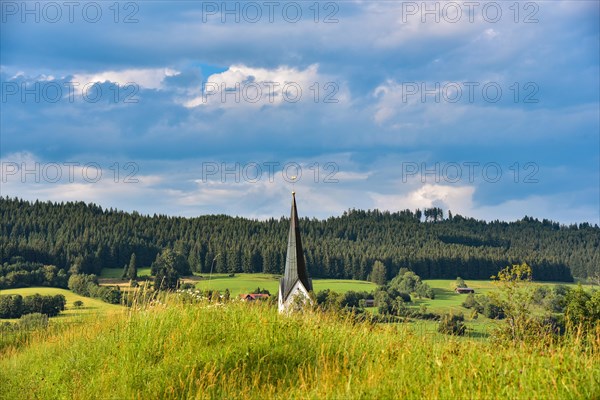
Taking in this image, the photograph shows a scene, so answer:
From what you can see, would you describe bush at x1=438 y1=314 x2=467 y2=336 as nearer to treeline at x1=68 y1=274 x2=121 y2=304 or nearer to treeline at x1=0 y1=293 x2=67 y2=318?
treeline at x1=0 y1=293 x2=67 y2=318

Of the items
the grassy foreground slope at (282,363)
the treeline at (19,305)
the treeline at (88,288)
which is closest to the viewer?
the grassy foreground slope at (282,363)

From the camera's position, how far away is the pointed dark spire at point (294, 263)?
53875 mm

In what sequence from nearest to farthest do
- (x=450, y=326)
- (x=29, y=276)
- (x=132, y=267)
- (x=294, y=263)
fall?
(x=450, y=326), (x=294, y=263), (x=29, y=276), (x=132, y=267)

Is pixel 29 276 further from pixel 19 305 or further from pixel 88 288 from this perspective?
pixel 19 305

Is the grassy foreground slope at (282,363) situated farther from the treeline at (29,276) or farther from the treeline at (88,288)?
the treeline at (29,276)

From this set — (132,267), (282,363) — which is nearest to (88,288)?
(132,267)

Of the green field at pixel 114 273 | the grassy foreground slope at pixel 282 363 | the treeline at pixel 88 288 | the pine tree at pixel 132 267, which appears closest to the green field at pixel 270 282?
the pine tree at pixel 132 267

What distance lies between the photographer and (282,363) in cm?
1248

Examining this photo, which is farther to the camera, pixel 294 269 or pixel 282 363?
pixel 294 269

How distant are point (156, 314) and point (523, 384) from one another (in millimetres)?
8890

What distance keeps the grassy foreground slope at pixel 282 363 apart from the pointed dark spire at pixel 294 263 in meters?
37.5

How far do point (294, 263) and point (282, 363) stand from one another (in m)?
44.7

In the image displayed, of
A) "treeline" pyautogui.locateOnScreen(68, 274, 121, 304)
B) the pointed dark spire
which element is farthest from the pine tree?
the pointed dark spire

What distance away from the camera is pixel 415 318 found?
1590 cm
